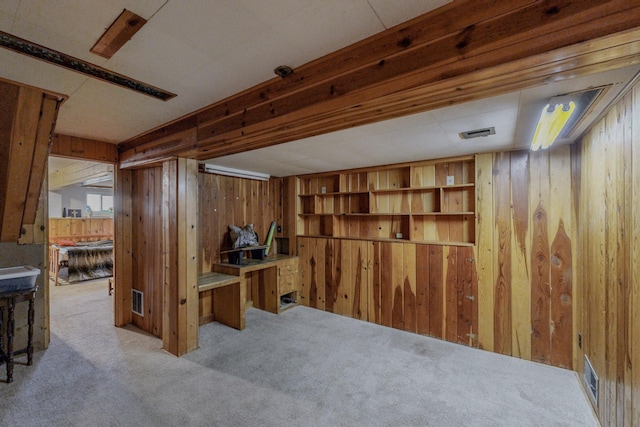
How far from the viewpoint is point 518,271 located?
279 cm

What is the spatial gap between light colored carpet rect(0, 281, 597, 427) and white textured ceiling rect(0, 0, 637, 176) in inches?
83.2

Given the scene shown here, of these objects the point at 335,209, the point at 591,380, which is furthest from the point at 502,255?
the point at 335,209

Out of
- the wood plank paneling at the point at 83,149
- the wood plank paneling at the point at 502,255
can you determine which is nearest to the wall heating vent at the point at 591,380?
the wood plank paneling at the point at 502,255

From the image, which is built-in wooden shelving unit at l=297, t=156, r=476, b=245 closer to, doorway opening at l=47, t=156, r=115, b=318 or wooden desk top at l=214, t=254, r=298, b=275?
wooden desk top at l=214, t=254, r=298, b=275

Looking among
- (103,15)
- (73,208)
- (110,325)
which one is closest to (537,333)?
(103,15)

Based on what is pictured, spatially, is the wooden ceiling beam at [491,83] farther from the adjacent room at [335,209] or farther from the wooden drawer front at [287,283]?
the wooden drawer front at [287,283]

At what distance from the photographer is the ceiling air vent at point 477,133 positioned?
2.20 m

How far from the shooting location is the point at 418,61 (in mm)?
1164

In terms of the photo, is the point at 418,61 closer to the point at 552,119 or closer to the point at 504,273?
the point at 552,119

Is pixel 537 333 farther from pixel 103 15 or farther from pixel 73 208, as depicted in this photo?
pixel 73 208

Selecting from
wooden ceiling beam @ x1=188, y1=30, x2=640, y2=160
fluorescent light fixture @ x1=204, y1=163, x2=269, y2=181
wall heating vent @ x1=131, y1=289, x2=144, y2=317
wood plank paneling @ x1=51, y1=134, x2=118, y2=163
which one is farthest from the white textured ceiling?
wall heating vent @ x1=131, y1=289, x2=144, y2=317

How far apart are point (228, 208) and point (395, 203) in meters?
2.42

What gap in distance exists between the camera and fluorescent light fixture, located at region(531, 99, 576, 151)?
5.26ft

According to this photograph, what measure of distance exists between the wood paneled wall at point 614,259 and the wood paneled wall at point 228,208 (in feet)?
12.4
